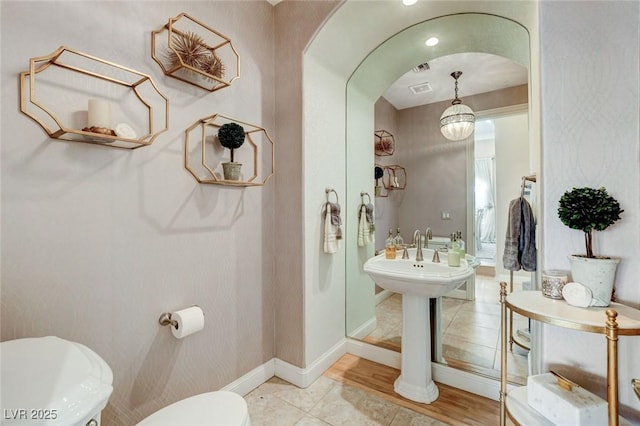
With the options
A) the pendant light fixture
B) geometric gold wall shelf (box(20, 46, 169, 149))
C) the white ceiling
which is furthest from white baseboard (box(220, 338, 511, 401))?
the white ceiling

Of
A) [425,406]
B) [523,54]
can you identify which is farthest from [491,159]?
[425,406]

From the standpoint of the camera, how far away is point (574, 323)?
97 centimetres

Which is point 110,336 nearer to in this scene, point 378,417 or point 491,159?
point 378,417

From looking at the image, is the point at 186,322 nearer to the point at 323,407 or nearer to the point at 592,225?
the point at 323,407

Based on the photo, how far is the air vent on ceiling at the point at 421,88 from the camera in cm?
223

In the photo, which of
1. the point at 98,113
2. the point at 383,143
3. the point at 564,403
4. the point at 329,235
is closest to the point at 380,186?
the point at 383,143

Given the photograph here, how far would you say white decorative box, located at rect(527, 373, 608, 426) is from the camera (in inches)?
37.5

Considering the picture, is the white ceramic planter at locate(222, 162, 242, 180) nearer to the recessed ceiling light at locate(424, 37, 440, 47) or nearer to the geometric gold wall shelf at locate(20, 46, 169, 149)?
the geometric gold wall shelf at locate(20, 46, 169, 149)

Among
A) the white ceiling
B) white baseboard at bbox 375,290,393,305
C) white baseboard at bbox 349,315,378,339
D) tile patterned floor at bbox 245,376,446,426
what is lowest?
tile patterned floor at bbox 245,376,446,426

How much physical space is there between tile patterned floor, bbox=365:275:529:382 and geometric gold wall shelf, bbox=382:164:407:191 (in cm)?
91

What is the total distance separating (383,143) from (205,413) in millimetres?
2212

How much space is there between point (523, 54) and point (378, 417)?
7.71ft

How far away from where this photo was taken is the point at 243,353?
1847mm

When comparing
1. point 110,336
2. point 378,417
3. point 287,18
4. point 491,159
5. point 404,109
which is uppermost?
point 287,18
